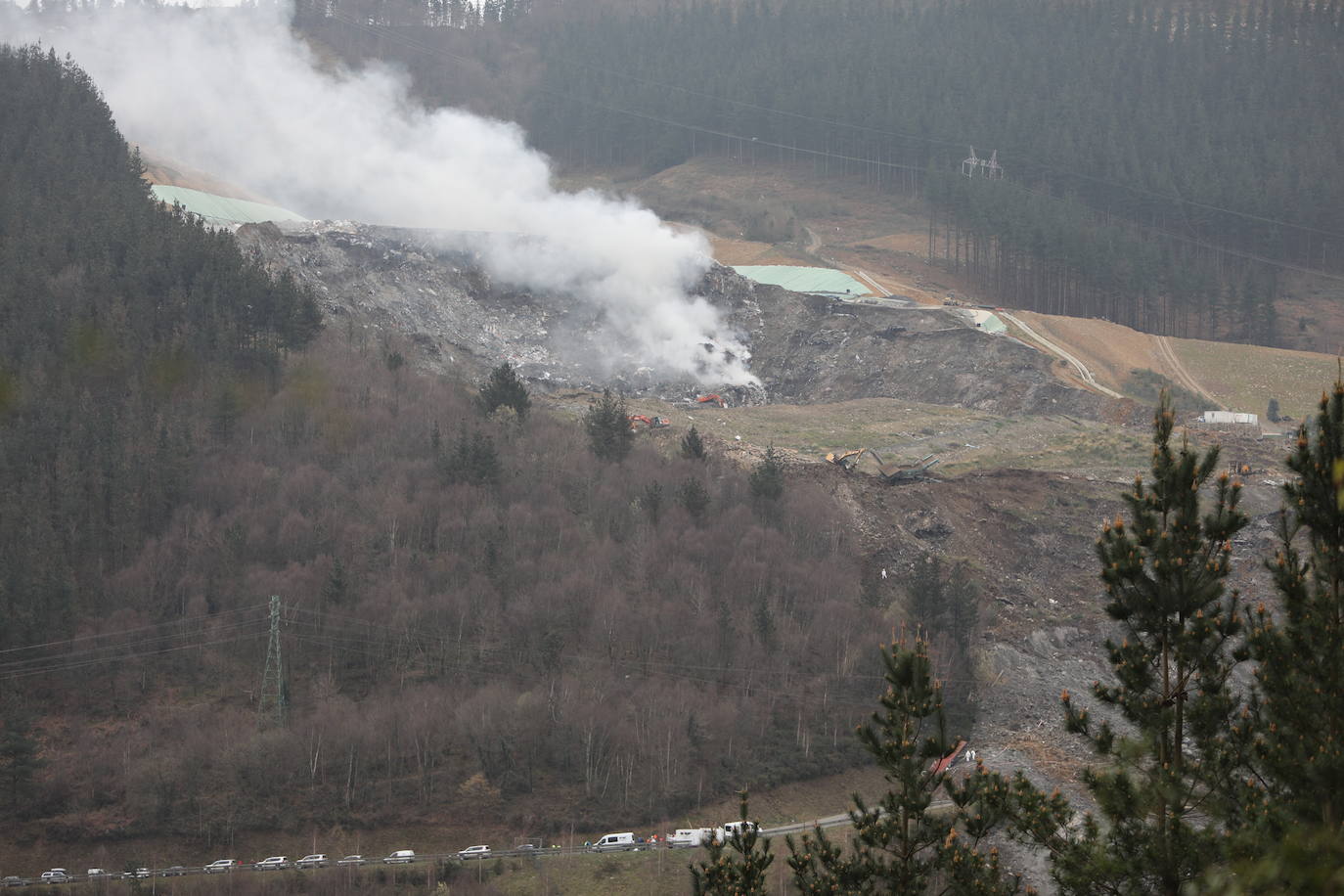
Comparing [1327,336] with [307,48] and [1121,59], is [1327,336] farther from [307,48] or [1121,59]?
[307,48]

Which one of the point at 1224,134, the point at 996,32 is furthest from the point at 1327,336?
the point at 996,32

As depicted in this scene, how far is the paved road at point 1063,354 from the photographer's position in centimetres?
8769

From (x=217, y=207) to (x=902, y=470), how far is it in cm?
5688

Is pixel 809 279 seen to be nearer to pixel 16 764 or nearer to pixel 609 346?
pixel 609 346

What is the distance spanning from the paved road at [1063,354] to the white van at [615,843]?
47.5m

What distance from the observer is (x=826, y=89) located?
151m

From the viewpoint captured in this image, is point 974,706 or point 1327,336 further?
point 1327,336

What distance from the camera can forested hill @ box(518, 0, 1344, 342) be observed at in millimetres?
114562

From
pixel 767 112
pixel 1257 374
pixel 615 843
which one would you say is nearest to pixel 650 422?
pixel 615 843

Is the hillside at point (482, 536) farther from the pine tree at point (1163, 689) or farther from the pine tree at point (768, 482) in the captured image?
the pine tree at point (1163, 689)

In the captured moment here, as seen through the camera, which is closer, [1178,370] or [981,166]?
[1178,370]

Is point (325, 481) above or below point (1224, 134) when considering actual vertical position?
below

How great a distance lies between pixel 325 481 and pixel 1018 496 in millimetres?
36626

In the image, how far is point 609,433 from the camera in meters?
72.8
